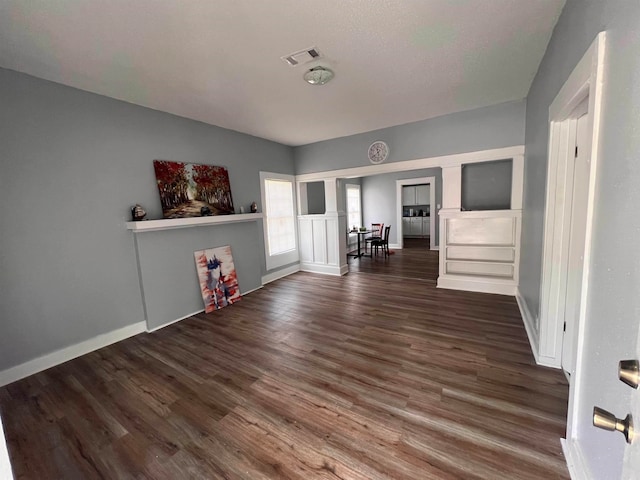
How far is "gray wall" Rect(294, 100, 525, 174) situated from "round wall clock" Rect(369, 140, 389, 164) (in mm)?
70

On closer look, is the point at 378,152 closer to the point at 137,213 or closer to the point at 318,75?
the point at 318,75

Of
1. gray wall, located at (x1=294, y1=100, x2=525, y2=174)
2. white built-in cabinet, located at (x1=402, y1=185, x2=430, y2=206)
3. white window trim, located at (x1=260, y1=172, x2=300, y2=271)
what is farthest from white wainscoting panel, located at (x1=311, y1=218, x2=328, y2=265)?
white built-in cabinet, located at (x1=402, y1=185, x2=430, y2=206)

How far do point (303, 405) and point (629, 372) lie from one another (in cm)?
181

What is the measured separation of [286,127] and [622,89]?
3842 millimetres

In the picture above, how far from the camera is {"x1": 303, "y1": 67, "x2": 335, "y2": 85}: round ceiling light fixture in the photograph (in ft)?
8.26

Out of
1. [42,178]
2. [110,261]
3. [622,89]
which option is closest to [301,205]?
[110,261]

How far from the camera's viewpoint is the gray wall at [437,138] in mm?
3668

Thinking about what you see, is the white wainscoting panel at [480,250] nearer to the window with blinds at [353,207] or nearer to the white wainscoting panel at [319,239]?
the white wainscoting panel at [319,239]

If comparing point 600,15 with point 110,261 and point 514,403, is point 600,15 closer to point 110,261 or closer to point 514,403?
point 514,403

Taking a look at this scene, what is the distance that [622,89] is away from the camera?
3.41 feet

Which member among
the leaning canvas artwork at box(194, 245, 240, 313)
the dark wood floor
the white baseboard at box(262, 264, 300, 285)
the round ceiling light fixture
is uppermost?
the round ceiling light fixture

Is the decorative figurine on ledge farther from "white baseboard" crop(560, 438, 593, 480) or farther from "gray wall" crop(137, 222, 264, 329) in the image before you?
"white baseboard" crop(560, 438, 593, 480)

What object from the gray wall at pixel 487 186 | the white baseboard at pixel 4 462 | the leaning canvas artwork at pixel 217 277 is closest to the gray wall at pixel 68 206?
the leaning canvas artwork at pixel 217 277

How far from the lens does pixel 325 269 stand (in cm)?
554
